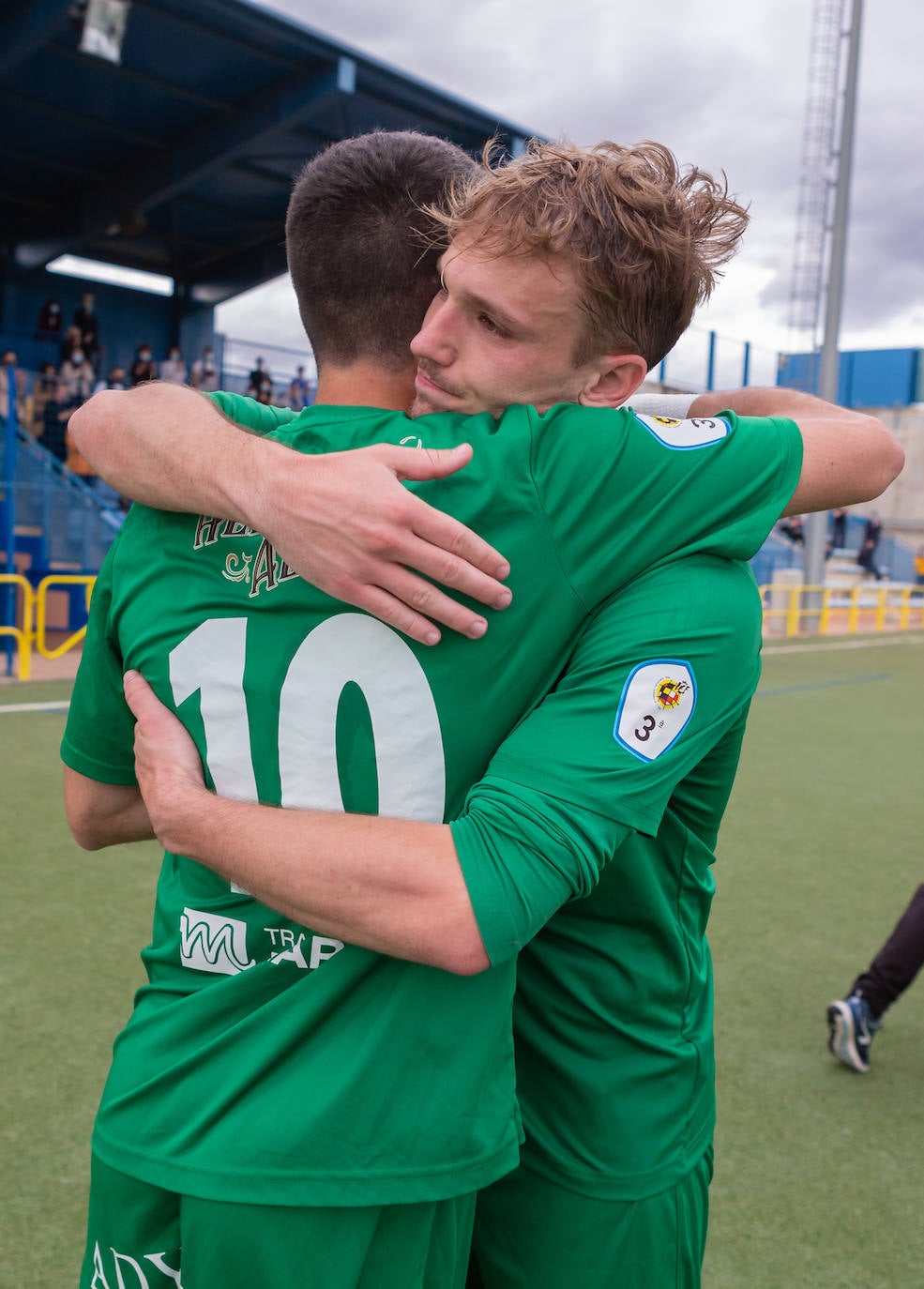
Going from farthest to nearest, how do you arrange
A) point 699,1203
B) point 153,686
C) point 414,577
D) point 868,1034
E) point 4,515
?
point 4,515, point 868,1034, point 699,1203, point 153,686, point 414,577

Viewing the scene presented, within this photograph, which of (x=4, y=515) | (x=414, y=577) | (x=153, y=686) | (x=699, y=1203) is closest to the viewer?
(x=414, y=577)

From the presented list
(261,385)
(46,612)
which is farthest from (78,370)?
(46,612)

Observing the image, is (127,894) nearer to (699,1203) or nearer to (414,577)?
(699,1203)

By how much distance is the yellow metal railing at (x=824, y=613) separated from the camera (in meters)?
18.5

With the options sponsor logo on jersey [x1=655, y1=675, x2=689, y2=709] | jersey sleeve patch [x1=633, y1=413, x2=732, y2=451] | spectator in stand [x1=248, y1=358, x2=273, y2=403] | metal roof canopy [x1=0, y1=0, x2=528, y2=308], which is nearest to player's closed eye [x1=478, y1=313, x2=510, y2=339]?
jersey sleeve patch [x1=633, y1=413, x2=732, y2=451]

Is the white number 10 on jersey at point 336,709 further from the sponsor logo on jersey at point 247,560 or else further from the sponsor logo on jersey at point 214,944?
the sponsor logo on jersey at point 214,944

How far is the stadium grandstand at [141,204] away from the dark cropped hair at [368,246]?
30.9 ft

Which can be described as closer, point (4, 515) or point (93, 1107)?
point (93, 1107)

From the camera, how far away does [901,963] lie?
3.55m

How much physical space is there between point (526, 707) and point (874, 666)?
14.4m

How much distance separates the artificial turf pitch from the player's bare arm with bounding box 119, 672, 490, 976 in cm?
181

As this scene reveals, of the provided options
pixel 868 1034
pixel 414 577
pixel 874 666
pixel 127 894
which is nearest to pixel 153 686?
pixel 414 577

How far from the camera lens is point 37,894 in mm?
4645

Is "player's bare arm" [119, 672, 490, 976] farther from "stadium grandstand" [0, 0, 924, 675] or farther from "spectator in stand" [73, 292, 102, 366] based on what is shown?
"spectator in stand" [73, 292, 102, 366]
